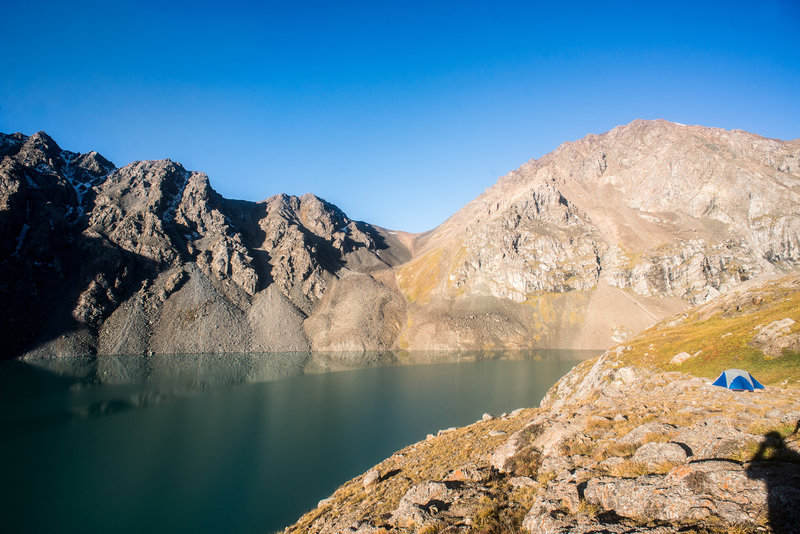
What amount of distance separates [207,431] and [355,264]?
139586mm

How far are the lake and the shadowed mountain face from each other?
28582 mm

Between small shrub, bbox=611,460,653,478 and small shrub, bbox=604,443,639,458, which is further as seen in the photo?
small shrub, bbox=604,443,639,458

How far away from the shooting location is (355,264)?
185125 millimetres

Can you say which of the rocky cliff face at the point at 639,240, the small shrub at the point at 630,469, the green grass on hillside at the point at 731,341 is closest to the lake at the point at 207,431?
Result: the small shrub at the point at 630,469

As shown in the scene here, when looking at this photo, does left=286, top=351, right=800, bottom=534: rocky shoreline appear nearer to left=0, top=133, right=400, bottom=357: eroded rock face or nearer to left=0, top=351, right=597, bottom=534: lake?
left=0, top=351, right=597, bottom=534: lake

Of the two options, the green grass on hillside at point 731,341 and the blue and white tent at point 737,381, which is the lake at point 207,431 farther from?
the blue and white tent at point 737,381

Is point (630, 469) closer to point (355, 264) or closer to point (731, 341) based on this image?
point (731, 341)

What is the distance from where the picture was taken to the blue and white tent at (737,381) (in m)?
19.3

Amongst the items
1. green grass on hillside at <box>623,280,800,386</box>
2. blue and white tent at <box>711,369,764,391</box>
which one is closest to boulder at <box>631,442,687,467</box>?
blue and white tent at <box>711,369,764,391</box>

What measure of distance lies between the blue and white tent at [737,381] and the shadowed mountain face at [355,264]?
104m

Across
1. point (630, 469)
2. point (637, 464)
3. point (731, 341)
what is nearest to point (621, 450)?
point (637, 464)

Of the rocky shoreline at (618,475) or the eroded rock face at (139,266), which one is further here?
the eroded rock face at (139,266)

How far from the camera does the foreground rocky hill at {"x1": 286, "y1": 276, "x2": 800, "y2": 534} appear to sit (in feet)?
26.9

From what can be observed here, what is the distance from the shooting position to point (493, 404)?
193ft
